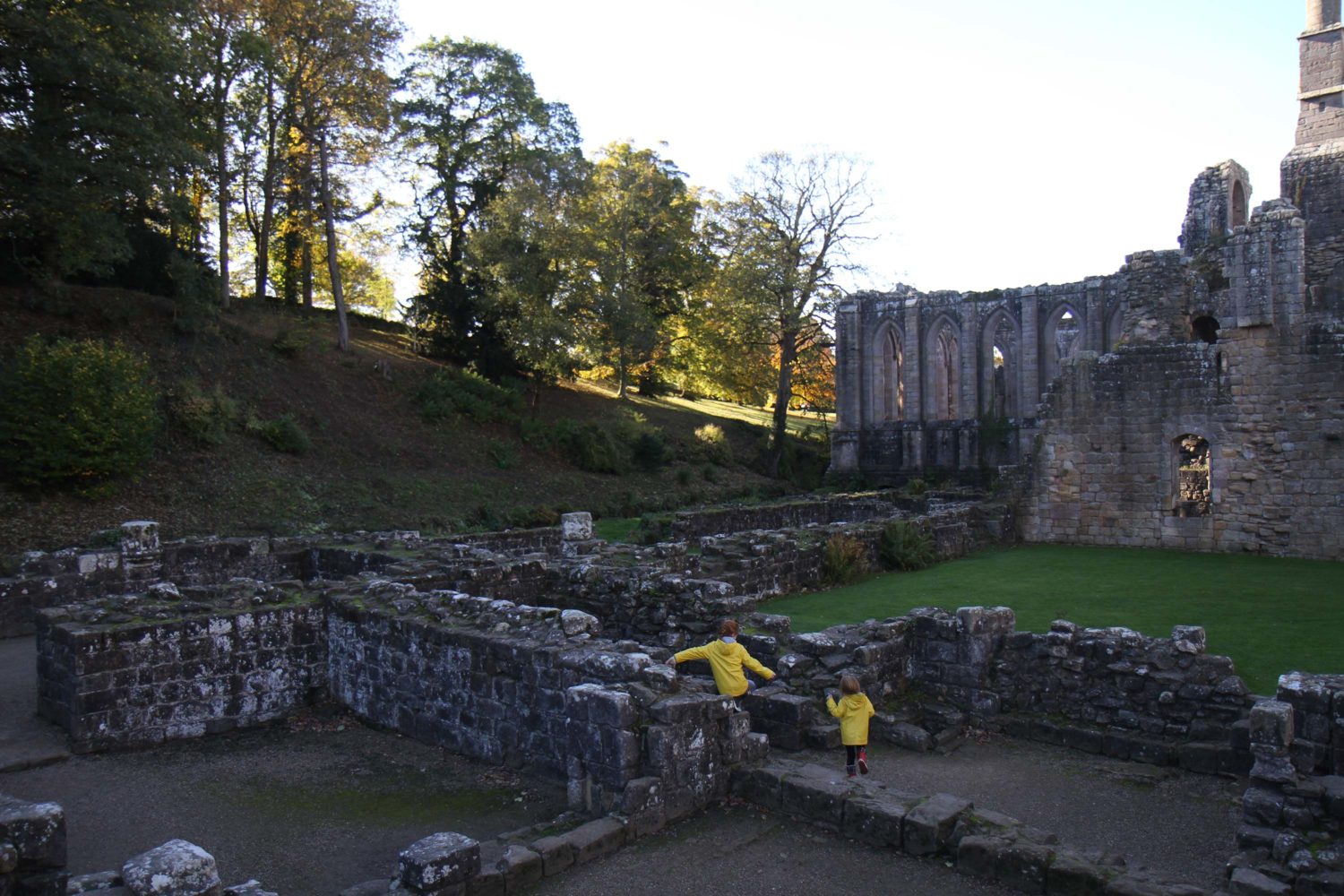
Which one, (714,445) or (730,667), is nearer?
(730,667)

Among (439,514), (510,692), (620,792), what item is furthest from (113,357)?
(620,792)

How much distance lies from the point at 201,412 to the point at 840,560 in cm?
1665

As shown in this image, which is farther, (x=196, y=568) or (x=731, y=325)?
(x=731, y=325)

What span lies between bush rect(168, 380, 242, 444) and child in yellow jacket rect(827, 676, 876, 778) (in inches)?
801

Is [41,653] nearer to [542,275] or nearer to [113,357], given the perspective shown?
[113,357]

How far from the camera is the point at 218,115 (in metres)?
27.5

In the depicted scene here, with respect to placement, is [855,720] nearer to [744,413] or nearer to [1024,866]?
[1024,866]

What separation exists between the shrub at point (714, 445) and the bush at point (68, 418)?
19.8 meters

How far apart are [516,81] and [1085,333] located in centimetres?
2306

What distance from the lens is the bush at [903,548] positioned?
1675 cm

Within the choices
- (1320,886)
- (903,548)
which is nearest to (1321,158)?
(903,548)

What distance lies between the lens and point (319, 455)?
2575cm

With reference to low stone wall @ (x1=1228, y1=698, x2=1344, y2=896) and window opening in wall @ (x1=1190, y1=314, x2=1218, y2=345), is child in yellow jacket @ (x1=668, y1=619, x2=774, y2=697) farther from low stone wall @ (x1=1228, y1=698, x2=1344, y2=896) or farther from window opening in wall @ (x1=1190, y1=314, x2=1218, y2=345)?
window opening in wall @ (x1=1190, y1=314, x2=1218, y2=345)

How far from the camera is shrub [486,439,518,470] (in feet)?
96.1
